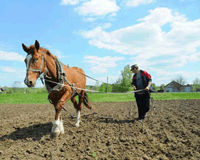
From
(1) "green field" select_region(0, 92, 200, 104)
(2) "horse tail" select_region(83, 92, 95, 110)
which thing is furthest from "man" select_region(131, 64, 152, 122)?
(1) "green field" select_region(0, 92, 200, 104)

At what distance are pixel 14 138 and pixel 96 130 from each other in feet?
7.69

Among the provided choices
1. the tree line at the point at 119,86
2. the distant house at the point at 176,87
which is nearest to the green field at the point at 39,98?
the tree line at the point at 119,86

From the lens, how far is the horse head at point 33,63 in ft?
12.4

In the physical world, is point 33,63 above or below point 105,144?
above

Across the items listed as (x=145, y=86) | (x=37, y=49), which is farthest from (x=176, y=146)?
(x=37, y=49)

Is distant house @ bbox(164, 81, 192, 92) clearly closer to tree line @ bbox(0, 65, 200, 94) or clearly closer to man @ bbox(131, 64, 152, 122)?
tree line @ bbox(0, 65, 200, 94)

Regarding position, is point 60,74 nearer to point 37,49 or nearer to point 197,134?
point 37,49

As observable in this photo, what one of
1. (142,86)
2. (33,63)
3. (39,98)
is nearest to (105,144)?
(33,63)

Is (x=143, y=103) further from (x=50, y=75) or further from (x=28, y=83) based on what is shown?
(x=28, y=83)

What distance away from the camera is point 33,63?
3896mm

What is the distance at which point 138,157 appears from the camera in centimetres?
331

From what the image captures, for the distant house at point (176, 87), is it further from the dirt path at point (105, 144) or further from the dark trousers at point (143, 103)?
the dirt path at point (105, 144)

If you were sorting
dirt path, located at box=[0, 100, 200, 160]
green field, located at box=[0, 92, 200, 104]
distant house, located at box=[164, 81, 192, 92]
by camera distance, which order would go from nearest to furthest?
1. dirt path, located at box=[0, 100, 200, 160]
2. green field, located at box=[0, 92, 200, 104]
3. distant house, located at box=[164, 81, 192, 92]

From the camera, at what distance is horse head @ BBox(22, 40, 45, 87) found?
3.79 meters
